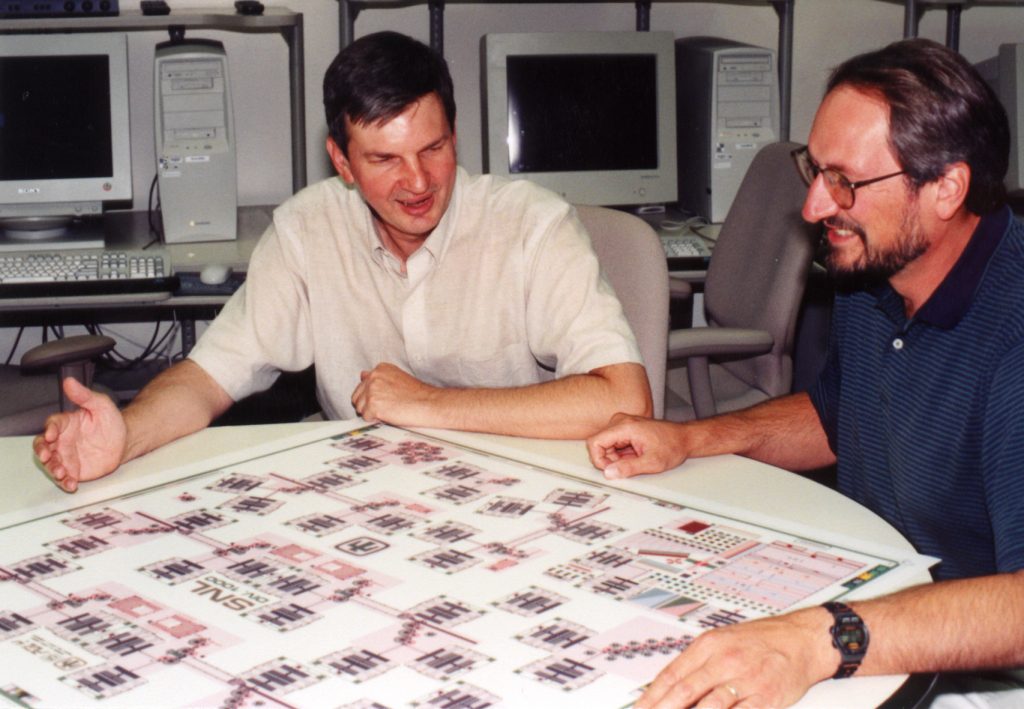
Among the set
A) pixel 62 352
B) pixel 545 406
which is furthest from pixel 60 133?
pixel 545 406

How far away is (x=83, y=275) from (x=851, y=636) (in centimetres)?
227

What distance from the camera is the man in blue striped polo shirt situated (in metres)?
1.26

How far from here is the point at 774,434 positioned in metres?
1.85

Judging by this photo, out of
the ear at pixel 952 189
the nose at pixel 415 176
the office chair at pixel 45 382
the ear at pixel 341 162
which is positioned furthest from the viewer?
the office chair at pixel 45 382

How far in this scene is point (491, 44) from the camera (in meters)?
3.47

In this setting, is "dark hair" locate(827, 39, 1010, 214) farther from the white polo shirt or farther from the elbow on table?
the white polo shirt

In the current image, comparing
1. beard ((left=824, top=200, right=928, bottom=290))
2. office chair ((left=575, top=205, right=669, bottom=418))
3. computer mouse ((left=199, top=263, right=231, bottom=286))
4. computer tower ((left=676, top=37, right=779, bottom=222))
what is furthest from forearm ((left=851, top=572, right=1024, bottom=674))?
computer tower ((left=676, top=37, right=779, bottom=222))

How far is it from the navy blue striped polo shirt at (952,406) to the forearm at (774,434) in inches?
4.5

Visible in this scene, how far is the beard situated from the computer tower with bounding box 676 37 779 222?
191 cm

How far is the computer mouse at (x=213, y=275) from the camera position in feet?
9.89

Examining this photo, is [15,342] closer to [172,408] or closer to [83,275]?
[83,275]

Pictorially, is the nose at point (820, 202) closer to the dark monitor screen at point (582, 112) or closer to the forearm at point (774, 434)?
the forearm at point (774, 434)

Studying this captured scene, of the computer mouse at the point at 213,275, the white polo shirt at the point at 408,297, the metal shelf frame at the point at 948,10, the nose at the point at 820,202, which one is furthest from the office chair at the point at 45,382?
the metal shelf frame at the point at 948,10

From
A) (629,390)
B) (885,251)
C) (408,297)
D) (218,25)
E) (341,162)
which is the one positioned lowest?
(629,390)
